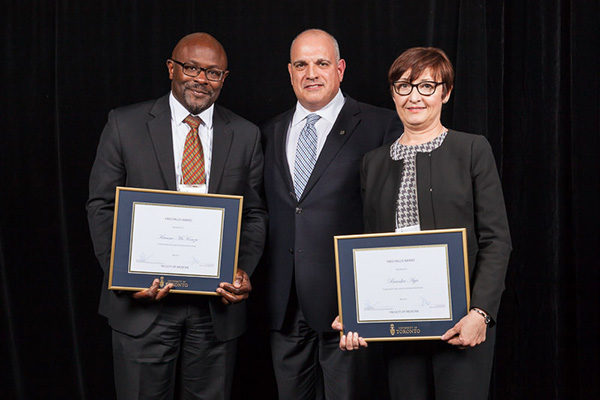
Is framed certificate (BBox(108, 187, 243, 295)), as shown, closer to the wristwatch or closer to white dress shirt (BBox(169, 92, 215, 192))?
white dress shirt (BBox(169, 92, 215, 192))

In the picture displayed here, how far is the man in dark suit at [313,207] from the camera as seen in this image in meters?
2.42

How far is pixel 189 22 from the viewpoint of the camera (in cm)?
321

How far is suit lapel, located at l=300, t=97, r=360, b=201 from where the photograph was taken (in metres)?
2.44

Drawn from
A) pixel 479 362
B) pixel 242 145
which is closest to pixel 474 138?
pixel 479 362

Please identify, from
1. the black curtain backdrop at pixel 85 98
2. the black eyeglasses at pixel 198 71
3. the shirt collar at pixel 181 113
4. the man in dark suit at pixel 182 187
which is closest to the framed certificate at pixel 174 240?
the man in dark suit at pixel 182 187

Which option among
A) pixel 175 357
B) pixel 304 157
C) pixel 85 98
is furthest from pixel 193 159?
pixel 85 98

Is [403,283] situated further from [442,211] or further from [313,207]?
[313,207]

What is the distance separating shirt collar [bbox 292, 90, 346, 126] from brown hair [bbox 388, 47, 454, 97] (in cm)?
48

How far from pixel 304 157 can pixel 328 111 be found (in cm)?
23

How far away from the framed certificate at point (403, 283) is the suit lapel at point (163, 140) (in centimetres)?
71

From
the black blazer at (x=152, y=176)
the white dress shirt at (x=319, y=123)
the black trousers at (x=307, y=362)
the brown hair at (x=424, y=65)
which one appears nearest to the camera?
the brown hair at (x=424, y=65)

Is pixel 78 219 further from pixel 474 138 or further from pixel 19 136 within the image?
pixel 474 138

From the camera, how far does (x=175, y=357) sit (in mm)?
2412

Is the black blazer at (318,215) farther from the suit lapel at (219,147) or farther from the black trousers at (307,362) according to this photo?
the suit lapel at (219,147)
